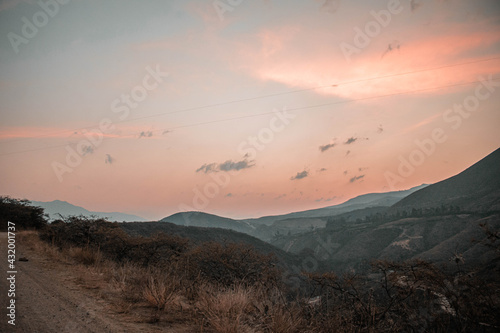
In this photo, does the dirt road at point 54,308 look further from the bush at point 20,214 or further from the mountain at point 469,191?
the mountain at point 469,191

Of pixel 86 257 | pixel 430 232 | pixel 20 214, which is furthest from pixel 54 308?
pixel 430 232

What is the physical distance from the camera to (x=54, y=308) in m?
4.75

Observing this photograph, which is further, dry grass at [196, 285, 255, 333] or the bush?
the bush

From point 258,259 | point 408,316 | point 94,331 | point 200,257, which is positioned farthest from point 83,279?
point 408,316

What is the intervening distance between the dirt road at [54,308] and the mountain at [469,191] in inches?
3804

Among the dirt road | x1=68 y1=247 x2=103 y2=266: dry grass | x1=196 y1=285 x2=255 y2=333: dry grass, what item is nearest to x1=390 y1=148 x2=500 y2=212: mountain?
x1=196 y1=285 x2=255 y2=333: dry grass

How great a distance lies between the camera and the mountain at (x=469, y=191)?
3299 inches

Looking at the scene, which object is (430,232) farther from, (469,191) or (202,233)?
(202,233)

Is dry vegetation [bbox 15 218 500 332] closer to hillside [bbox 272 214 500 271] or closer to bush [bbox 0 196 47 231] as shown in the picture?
bush [bbox 0 196 47 231]

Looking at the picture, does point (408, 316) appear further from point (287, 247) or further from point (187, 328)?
point (287, 247)

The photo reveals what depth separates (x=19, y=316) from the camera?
4.20 meters

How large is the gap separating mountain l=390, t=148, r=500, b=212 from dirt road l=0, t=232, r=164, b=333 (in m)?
96.6

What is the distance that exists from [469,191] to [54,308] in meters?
140

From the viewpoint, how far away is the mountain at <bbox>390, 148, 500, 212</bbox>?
275ft
